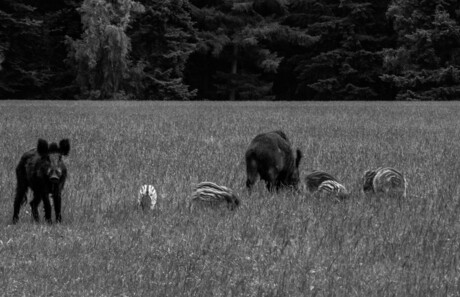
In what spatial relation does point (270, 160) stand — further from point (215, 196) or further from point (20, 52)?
point (20, 52)

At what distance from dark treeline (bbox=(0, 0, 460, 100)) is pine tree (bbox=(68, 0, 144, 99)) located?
70mm

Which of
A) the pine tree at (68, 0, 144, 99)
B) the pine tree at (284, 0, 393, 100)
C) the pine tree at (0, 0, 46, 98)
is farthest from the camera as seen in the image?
the pine tree at (284, 0, 393, 100)

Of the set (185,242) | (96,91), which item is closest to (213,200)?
(185,242)

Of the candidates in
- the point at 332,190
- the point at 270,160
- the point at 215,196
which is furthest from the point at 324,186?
the point at 215,196

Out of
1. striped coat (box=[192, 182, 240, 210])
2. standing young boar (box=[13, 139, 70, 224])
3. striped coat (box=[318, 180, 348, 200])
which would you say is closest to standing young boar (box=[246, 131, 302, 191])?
striped coat (box=[318, 180, 348, 200])

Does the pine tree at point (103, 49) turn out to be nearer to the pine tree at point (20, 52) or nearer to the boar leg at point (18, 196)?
the pine tree at point (20, 52)

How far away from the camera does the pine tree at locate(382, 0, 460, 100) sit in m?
46.8

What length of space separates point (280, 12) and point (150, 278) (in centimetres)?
5670

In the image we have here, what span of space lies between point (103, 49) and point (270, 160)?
40.2m

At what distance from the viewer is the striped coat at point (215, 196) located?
6.69 metres

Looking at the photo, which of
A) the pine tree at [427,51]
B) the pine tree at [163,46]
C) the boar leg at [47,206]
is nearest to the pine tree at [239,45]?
the pine tree at [163,46]

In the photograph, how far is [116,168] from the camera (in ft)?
32.1

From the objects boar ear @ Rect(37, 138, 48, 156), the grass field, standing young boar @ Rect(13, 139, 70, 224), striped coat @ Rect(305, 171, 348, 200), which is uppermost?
boar ear @ Rect(37, 138, 48, 156)

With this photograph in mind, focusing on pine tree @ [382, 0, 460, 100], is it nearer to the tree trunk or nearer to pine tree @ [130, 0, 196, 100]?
the tree trunk
